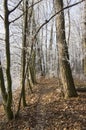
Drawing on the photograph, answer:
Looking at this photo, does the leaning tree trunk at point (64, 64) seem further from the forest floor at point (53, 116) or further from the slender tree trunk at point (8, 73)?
the slender tree trunk at point (8, 73)

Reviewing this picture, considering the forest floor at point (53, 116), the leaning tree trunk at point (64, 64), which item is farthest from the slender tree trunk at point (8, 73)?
the leaning tree trunk at point (64, 64)

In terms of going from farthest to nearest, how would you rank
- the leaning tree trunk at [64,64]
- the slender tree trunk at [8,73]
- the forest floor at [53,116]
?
1. the leaning tree trunk at [64,64]
2. the slender tree trunk at [8,73]
3. the forest floor at [53,116]

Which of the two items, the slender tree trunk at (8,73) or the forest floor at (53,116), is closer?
the forest floor at (53,116)

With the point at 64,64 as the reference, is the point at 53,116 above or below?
below

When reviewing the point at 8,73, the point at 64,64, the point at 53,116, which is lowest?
the point at 53,116

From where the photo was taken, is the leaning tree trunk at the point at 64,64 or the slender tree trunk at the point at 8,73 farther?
the leaning tree trunk at the point at 64,64

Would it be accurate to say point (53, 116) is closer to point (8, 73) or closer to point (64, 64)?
point (8, 73)

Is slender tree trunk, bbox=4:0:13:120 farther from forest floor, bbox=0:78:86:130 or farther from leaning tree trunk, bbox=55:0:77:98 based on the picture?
leaning tree trunk, bbox=55:0:77:98

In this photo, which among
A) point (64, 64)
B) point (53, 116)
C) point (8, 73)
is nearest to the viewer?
point (53, 116)

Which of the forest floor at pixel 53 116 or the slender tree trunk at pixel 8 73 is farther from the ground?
the slender tree trunk at pixel 8 73

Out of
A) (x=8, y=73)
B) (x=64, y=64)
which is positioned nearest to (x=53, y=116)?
(x=8, y=73)

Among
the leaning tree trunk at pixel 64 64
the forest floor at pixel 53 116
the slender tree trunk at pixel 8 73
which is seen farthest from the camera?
the leaning tree trunk at pixel 64 64

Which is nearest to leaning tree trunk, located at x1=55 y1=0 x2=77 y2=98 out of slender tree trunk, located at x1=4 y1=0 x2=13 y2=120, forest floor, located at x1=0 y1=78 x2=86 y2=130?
forest floor, located at x1=0 y1=78 x2=86 y2=130

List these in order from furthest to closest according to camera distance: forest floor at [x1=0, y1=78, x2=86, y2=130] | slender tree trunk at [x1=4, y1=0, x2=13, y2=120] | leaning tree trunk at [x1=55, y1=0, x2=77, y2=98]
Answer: leaning tree trunk at [x1=55, y1=0, x2=77, y2=98] → slender tree trunk at [x1=4, y1=0, x2=13, y2=120] → forest floor at [x1=0, y1=78, x2=86, y2=130]
